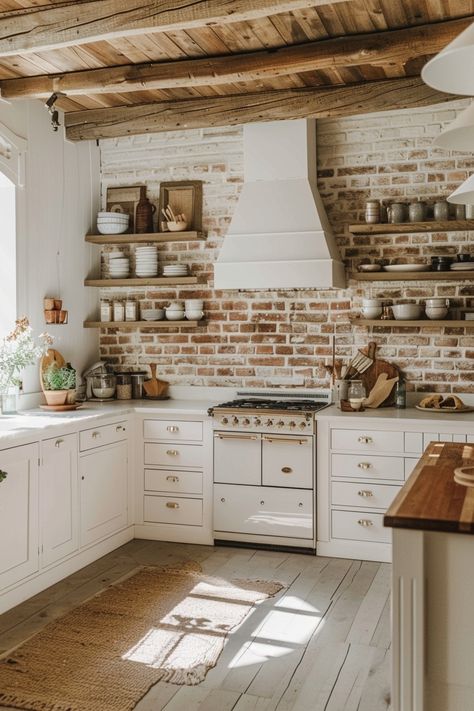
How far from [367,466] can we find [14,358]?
2.26 m

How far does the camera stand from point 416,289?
198 inches

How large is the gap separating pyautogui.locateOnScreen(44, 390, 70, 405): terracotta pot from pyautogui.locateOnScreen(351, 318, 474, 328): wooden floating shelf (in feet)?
6.57

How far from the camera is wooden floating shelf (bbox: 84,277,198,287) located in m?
5.38

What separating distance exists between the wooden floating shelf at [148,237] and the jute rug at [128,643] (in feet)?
7.90

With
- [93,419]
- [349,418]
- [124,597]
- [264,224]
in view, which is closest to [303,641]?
[124,597]

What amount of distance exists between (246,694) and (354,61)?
3207 millimetres

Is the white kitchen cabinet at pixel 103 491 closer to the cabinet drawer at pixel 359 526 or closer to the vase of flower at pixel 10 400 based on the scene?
the vase of flower at pixel 10 400

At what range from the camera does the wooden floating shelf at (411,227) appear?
4728 mm

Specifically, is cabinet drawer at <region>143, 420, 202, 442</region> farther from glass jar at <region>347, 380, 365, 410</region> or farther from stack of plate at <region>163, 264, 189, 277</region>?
stack of plate at <region>163, 264, 189, 277</region>

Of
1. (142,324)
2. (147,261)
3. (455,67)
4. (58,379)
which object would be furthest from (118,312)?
(455,67)

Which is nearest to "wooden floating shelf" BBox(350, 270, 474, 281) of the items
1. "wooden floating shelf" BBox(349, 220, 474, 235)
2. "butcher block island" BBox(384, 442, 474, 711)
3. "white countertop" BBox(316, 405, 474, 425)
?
"wooden floating shelf" BBox(349, 220, 474, 235)

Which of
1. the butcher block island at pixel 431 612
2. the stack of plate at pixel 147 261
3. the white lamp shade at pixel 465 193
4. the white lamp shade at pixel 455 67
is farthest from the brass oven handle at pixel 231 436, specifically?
the white lamp shade at pixel 455 67

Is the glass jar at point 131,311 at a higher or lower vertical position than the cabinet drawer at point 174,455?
higher

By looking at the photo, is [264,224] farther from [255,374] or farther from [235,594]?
[235,594]
